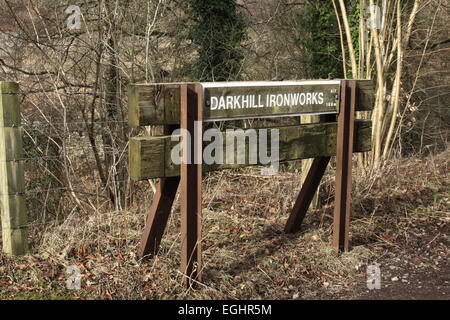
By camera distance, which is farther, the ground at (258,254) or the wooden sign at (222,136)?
the ground at (258,254)

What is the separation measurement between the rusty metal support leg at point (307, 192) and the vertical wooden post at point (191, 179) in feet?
5.24

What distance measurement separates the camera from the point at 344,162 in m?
5.34

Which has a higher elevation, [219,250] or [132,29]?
[132,29]

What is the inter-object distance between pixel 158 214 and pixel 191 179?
481 mm

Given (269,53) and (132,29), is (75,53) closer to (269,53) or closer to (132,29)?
(132,29)

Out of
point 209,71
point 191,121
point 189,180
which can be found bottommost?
point 189,180

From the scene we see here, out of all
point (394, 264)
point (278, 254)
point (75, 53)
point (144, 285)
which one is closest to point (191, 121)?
point (144, 285)

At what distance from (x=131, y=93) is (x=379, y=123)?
554 centimetres

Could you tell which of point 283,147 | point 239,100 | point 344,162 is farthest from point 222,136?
point 344,162

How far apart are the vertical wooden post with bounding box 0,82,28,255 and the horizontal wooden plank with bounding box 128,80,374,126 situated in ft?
4.19

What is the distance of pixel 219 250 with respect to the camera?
509 cm

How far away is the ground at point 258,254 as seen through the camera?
4.34 m

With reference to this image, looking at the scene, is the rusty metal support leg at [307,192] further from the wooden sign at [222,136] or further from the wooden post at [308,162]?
the wooden post at [308,162]

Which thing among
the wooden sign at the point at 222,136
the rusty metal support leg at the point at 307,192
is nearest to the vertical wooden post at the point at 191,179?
the wooden sign at the point at 222,136
